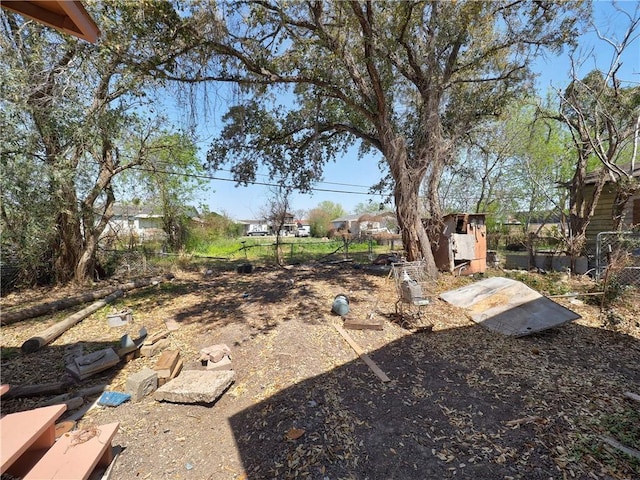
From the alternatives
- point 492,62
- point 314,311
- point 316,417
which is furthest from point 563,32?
point 316,417

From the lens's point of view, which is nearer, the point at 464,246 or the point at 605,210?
the point at 464,246

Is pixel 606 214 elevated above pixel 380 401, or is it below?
above

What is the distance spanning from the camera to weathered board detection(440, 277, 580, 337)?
14.5ft

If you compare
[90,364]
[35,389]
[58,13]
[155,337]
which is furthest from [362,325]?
[58,13]

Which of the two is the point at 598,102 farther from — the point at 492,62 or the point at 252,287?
the point at 252,287

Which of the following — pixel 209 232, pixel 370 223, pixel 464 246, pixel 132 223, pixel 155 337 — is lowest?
pixel 155 337

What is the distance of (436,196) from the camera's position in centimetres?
805

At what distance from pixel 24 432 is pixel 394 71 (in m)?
10.1

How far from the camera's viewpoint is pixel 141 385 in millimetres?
3184

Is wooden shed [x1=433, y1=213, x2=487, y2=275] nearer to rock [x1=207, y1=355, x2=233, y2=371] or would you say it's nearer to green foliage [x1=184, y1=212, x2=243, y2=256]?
rock [x1=207, y1=355, x2=233, y2=371]

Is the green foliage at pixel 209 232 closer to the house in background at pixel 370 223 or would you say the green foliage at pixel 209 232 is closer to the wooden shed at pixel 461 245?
the wooden shed at pixel 461 245

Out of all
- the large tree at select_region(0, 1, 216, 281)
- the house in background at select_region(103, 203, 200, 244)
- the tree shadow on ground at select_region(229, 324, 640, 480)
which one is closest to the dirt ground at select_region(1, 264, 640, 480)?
the tree shadow on ground at select_region(229, 324, 640, 480)

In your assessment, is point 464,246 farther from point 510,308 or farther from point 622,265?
point 510,308

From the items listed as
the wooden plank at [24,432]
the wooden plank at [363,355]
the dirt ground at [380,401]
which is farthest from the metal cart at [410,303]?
the wooden plank at [24,432]
